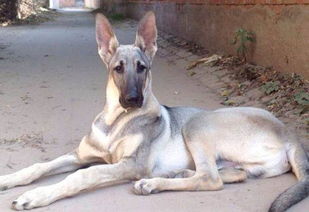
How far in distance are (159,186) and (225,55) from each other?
6.32 m

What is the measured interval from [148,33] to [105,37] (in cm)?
38

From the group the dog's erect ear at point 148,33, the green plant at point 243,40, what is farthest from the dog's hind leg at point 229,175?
the green plant at point 243,40

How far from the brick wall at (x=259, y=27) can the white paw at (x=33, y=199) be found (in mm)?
4424

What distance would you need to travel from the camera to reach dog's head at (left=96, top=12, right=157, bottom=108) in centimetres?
431

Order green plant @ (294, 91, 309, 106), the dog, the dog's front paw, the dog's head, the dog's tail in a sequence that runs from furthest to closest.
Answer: green plant @ (294, 91, 309, 106) → the dog's head → the dog → the dog's front paw → the dog's tail

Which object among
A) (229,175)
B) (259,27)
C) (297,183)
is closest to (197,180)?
(229,175)

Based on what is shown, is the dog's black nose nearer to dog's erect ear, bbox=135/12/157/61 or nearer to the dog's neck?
the dog's neck

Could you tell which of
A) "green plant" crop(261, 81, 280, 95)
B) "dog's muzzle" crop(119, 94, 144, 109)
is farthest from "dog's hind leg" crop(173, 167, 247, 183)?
"green plant" crop(261, 81, 280, 95)

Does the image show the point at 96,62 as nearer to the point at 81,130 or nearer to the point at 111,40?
the point at 81,130

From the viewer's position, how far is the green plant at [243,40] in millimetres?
8938

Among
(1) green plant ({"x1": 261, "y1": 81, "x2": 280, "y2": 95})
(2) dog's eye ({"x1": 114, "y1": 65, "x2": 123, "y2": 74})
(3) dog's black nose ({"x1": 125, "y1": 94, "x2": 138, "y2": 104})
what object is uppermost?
(2) dog's eye ({"x1": 114, "y1": 65, "x2": 123, "y2": 74})

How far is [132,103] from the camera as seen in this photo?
4.30 m

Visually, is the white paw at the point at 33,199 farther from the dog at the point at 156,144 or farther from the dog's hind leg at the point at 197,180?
the dog's hind leg at the point at 197,180

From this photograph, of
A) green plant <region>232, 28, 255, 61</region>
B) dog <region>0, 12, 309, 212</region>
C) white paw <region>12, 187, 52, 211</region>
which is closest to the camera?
white paw <region>12, 187, 52, 211</region>
